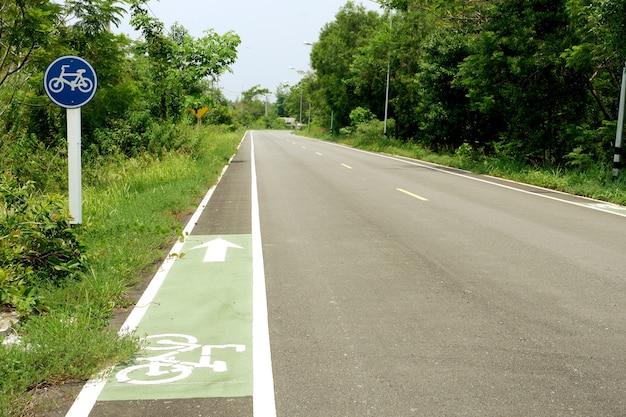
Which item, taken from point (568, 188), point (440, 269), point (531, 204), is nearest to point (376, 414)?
point (440, 269)

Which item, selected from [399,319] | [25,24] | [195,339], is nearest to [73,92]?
[195,339]

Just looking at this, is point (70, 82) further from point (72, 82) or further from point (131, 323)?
point (131, 323)

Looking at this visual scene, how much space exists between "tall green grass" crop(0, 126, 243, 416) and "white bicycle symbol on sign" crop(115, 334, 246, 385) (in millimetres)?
212

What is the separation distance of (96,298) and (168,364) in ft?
5.64

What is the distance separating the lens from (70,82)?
269 inches

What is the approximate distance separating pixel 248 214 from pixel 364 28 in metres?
53.0

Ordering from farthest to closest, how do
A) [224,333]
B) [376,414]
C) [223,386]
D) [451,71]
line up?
[451,71], [224,333], [223,386], [376,414]

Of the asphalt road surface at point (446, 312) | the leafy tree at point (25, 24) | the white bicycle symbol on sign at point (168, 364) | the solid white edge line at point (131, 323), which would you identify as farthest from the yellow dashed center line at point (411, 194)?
the white bicycle symbol on sign at point (168, 364)

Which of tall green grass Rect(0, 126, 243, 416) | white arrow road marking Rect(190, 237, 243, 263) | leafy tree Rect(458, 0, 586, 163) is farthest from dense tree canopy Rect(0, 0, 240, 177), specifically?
leafy tree Rect(458, 0, 586, 163)

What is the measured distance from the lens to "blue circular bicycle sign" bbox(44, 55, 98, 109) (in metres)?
6.75

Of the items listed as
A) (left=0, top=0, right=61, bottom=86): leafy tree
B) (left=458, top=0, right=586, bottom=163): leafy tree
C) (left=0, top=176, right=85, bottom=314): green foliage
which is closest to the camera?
(left=0, top=176, right=85, bottom=314): green foliage

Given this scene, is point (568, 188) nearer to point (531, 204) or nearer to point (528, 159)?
point (531, 204)

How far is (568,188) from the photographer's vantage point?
16.3 metres

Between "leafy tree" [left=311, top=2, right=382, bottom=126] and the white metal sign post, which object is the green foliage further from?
"leafy tree" [left=311, top=2, right=382, bottom=126]
